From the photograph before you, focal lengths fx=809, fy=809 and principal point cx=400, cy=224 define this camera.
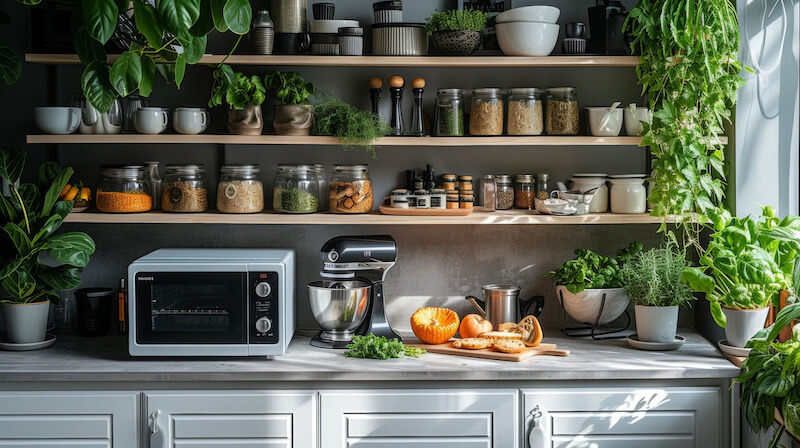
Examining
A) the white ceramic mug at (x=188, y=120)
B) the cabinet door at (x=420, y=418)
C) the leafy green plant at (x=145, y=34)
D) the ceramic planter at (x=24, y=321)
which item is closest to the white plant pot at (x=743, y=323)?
the cabinet door at (x=420, y=418)

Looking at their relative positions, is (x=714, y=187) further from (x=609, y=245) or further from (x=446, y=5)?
(x=446, y=5)

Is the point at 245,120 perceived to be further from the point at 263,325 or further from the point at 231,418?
the point at 231,418

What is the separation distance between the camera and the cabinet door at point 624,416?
9.21 ft

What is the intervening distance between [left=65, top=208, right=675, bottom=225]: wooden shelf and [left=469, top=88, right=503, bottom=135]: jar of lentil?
1.12 ft

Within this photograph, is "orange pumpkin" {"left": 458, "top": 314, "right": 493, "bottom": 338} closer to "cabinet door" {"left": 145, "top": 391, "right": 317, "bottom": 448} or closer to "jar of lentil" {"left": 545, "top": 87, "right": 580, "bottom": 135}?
"cabinet door" {"left": 145, "top": 391, "right": 317, "bottom": 448}

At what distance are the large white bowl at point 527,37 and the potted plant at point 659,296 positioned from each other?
35.4 inches

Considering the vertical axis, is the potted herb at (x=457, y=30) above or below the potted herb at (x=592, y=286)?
above

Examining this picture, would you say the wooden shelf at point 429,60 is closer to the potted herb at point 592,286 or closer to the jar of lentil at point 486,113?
the jar of lentil at point 486,113

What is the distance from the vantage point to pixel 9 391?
278 cm

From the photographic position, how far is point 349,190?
3.21 m

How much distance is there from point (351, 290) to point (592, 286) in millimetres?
947

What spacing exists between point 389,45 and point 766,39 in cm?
142

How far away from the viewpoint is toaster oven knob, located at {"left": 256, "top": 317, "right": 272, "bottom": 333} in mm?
2936

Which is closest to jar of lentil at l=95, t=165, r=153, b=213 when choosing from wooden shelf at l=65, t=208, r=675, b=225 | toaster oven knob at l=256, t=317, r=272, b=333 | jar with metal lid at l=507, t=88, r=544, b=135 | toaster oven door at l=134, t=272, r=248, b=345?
wooden shelf at l=65, t=208, r=675, b=225
